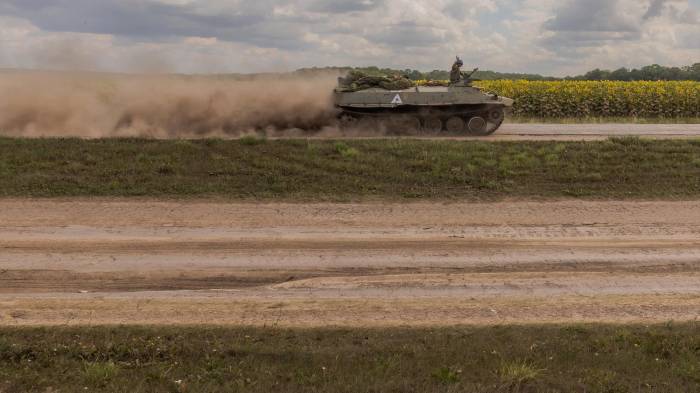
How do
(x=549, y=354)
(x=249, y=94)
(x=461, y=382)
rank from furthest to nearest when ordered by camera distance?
(x=249, y=94)
(x=549, y=354)
(x=461, y=382)

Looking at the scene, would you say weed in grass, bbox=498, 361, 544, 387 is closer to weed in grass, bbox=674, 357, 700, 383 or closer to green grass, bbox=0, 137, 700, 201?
weed in grass, bbox=674, 357, 700, 383

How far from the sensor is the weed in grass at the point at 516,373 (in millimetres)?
5223

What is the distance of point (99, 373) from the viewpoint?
5.29m

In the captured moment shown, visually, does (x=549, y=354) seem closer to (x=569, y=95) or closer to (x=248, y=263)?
(x=248, y=263)

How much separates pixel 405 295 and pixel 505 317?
1326 mm

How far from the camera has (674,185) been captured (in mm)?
15039

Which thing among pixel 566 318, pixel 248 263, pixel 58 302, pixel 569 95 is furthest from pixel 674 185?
pixel 569 95

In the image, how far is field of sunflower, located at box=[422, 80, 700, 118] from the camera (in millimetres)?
33719

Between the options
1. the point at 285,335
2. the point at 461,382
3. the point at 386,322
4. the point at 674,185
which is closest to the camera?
the point at 461,382

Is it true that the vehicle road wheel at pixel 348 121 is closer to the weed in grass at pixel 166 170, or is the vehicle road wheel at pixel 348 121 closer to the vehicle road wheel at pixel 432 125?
the vehicle road wheel at pixel 432 125

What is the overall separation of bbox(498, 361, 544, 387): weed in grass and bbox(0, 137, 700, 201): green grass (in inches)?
332

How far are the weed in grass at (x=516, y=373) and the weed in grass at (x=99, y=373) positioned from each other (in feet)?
9.60

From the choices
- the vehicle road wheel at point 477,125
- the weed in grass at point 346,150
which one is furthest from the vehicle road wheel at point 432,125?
the weed in grass at point 346,150

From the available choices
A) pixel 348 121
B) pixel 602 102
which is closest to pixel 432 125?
pixel 348 121
